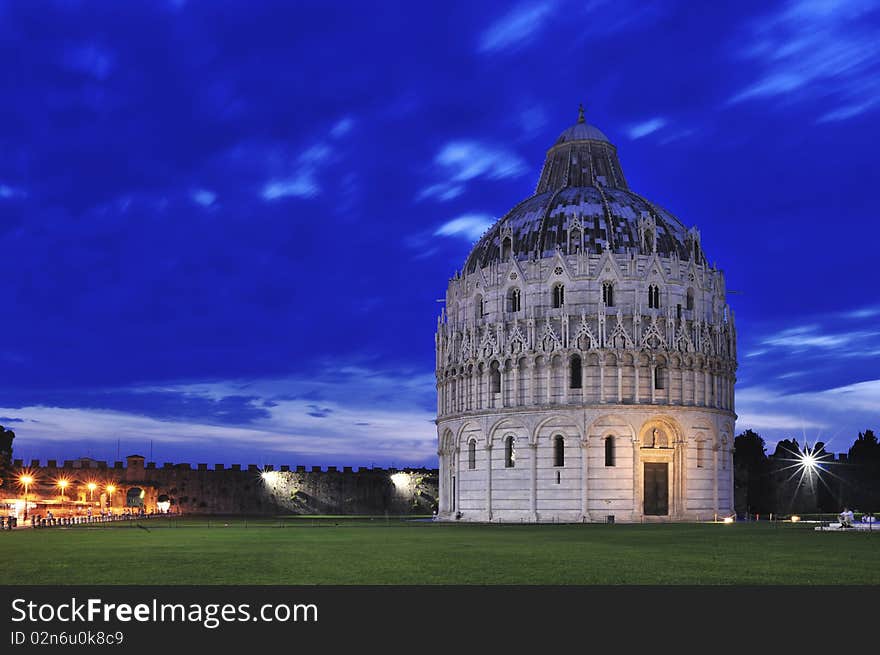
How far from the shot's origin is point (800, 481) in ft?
348

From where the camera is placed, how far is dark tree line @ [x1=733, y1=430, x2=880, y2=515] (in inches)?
4080

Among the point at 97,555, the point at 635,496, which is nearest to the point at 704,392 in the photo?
the point at 635,496

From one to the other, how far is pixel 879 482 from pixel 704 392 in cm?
3885

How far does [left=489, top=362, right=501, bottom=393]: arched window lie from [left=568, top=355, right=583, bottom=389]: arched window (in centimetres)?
604

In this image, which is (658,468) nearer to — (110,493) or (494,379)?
(494,379)

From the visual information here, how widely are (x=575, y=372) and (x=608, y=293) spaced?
6.52 meters

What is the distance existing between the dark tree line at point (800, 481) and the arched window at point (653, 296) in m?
31.1

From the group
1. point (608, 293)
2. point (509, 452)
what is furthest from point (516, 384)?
point (608, 293)

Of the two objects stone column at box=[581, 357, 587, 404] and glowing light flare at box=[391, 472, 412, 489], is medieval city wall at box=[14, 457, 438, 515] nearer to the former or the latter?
glowing light flare at box=[391, 472, 412, 489]

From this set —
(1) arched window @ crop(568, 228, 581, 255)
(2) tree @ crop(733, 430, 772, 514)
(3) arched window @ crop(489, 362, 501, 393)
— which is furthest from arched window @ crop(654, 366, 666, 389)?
(2) tree @ crop(733, 430, 772, 514)

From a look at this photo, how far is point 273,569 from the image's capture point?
85.4ft

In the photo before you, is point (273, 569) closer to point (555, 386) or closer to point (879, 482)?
point (555, 386)

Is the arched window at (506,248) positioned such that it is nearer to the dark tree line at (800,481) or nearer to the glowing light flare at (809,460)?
the dark tree line at (800,481)
